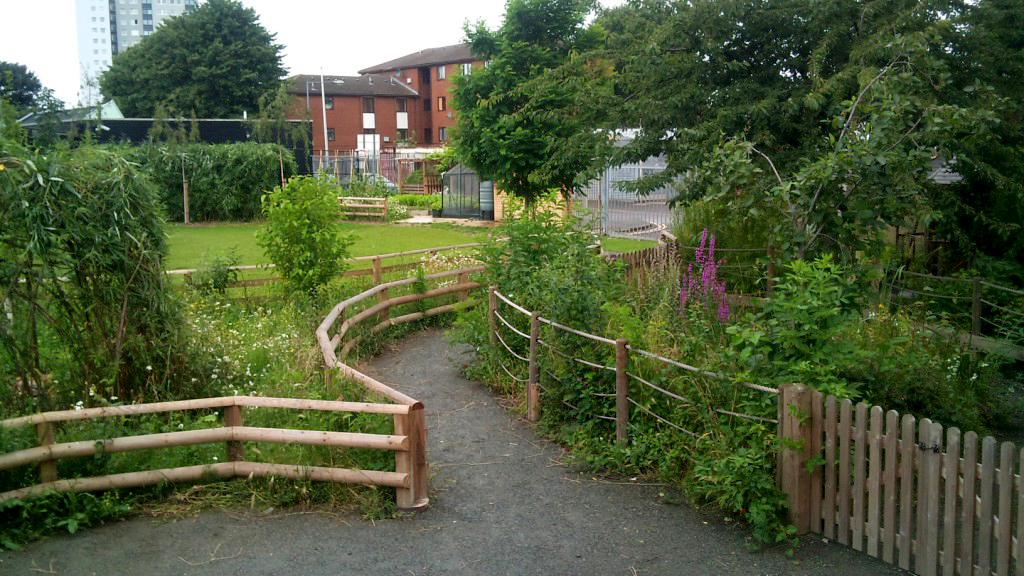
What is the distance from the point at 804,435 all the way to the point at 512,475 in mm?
2416

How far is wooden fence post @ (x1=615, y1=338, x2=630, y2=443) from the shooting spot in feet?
23.5

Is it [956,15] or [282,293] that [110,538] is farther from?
[956,15]

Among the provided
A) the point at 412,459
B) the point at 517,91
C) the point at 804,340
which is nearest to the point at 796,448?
the point at 804,340

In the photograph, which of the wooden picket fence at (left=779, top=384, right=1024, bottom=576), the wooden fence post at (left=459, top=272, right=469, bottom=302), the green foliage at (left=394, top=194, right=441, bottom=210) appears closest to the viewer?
the wooden picket fence at (left=779, top=384, right=1024, bottom=576)

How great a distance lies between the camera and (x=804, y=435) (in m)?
5.67

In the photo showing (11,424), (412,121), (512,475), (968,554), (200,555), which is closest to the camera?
(968,554)

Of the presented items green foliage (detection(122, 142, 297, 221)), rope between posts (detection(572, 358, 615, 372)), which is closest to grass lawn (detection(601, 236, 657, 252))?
green foliage (detection(122, 142, 297, 221))

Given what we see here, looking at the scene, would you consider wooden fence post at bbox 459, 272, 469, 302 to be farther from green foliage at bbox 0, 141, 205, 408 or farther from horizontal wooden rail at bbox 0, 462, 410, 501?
horizontal wooden rail at bbox 0, 462, 410, 501

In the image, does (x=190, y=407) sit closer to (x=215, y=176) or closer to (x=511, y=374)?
(x=511, y=374)

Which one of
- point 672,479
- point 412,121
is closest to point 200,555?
point 672,479

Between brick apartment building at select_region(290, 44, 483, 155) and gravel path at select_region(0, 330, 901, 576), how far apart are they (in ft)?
221

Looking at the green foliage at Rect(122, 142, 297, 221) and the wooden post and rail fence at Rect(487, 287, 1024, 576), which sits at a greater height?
the green foliage at Rect(122, 142, 297, 221)

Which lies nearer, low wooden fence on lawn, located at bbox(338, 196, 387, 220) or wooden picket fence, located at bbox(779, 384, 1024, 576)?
wooden picket fence, located at bbox(779, 384, 1024, 576)

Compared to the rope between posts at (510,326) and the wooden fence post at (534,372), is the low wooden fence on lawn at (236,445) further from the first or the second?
the rope between posts at (510,326)
